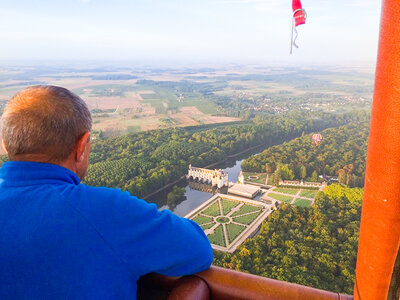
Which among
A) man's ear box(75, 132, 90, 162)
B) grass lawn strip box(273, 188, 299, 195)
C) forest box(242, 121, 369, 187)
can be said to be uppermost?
man's ear box(75, 132, 90, 162)

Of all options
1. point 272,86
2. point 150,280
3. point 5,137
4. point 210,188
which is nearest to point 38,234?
point 5,137

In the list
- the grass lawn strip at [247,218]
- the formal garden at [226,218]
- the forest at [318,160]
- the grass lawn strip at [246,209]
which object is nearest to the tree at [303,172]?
the forest at [318,160]

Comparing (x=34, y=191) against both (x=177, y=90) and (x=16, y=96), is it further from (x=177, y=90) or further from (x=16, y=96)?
(x=177, y=90)

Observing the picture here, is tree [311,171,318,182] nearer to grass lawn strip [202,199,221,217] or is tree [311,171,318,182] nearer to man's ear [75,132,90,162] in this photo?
grass lawn strip [202,199,221,217]

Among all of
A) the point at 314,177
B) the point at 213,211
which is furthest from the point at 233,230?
the point at 314,177

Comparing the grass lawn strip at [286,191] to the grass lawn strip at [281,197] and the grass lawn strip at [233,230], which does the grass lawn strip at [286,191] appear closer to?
the grass lawn strip at [281,197]

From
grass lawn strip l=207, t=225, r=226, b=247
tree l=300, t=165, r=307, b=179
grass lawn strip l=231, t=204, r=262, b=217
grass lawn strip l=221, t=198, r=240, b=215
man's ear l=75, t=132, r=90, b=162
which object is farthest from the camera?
tree l=300, t=165, r=307, b=179

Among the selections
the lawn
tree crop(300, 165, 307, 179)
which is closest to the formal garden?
the lawn
